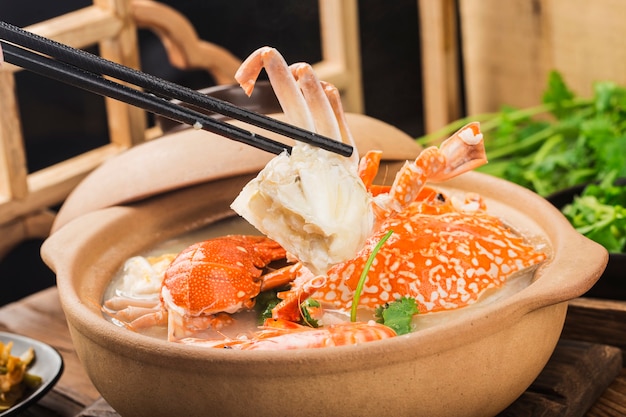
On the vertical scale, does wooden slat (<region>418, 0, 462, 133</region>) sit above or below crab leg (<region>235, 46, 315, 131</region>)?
below

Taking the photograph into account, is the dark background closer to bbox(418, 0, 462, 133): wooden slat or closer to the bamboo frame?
bbox(418, 0, 462, 133): wooden slat

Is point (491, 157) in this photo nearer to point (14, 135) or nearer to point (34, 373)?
point (14, 135)

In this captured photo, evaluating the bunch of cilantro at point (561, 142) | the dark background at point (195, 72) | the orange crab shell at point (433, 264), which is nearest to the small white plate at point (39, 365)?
the orange crab shell at point (433, 264)

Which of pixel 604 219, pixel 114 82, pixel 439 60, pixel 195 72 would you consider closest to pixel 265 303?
pixel 114 82

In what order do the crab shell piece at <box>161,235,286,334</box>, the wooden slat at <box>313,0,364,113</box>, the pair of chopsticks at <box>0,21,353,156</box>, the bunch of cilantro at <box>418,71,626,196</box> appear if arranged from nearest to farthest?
the pair of chopsticks at <box>0,21,353,156</box> → the crab shell piece at <box>161,235,286,334</box> → the bunch of cilantro at <box>418,71,626,196</box> → the wooden slat at <box>313,0,364,113</box>

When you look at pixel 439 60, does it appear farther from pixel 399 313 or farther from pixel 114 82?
pixel 114 82

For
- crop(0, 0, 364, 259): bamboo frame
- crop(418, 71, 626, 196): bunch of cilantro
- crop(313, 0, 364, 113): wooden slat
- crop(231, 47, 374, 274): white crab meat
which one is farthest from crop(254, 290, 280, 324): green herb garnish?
crop(313, 0, 364, 113): wooden slat
